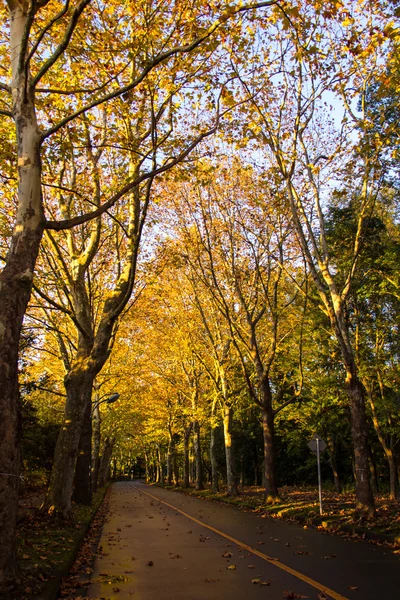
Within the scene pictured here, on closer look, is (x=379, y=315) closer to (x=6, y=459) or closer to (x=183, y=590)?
(x=183, y=590)

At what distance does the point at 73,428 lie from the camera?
38.0 feet

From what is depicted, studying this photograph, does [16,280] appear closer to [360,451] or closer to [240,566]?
[240,566]

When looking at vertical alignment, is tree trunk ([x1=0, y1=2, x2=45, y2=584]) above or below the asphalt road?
above

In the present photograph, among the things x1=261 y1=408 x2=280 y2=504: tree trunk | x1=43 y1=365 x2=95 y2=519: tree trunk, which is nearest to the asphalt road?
x1=43 y1=365 x2=95 y2=519: tree trunk

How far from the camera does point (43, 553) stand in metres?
7.29

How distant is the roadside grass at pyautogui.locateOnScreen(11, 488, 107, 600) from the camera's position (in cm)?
512

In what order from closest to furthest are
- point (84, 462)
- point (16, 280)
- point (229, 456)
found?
point (16, 280), point (84, 462), point (229, 456)

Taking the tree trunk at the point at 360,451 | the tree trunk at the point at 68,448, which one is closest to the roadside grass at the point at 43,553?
the tree trunk at the point at 68,448

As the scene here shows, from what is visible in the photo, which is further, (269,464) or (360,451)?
(269,464)

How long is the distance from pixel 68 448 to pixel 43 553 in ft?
13.9

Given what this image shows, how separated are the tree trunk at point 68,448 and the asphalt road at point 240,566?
1.33 meters

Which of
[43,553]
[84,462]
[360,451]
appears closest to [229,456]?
[84,462]

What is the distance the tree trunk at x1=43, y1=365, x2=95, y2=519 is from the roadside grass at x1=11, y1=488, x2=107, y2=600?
397 mm

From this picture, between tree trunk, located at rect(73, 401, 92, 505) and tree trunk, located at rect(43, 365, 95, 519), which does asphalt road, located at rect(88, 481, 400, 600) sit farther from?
tree trunk, located at rect(73, 401, 92, 505)
